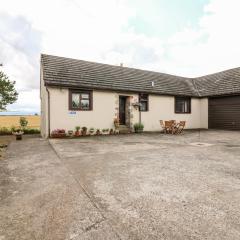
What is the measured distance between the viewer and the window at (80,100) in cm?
1468

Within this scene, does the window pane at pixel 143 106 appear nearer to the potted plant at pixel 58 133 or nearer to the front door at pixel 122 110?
the front door at pixel 122 110

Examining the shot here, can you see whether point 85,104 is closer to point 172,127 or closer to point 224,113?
point 172,127

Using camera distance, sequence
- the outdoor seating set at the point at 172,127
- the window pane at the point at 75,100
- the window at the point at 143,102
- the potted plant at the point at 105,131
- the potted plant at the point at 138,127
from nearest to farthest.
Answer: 1. the window pane at the point at 75,100
2. the potted plant at the point at 105,131
3. the outdoor seating set at the point at 172,127
4. the potted plant at the point at 138,127
5. the window at the point at 143,102

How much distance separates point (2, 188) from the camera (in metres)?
4.55

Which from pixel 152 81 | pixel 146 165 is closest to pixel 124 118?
pixel 152 81

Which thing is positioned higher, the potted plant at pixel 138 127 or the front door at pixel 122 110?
the front door at pixel 122 110

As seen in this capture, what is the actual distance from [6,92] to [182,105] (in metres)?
15.7

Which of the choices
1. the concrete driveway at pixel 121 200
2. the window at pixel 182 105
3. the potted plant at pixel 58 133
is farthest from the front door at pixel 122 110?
the concrete driveway at pixel 121 200

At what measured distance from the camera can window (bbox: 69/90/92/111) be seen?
1468 centimetres

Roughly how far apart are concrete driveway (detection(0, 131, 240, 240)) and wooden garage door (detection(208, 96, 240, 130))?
12784mm

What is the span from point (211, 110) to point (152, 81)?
20.9ft

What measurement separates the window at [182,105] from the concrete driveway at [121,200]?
527 inches

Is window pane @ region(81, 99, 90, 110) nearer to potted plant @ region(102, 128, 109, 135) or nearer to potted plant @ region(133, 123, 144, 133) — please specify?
potted plant @ region(102, 128, 109, 135)

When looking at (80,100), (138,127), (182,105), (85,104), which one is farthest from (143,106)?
(80,100)
